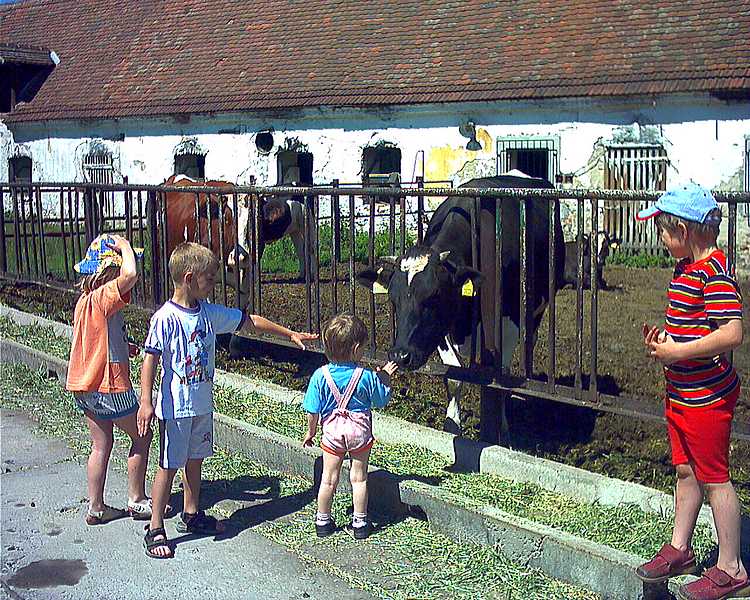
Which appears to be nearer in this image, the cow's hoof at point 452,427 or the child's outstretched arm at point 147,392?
the child's outstretched arm at point 147,392

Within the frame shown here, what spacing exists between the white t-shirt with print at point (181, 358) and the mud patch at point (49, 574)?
741mm

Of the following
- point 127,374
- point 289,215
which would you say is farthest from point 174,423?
point 289,215

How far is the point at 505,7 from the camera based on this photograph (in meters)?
19.7

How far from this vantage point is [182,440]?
4793 millimetres

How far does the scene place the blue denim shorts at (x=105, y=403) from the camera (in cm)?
509

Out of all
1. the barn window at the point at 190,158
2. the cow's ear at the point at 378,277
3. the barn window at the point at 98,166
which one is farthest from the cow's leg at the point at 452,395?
the barn window at the point at 98,166

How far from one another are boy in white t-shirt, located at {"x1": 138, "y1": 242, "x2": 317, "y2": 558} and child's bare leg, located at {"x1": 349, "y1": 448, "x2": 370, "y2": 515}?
0.67 metres

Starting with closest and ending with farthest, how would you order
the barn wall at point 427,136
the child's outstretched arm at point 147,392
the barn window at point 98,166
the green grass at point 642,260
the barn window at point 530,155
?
the child's outstretched arm at point 147,392 → the barn wall at point 427,136 → the green grass at point 642,260 → the barn window at point 530,155 → the barn window at point 98,166

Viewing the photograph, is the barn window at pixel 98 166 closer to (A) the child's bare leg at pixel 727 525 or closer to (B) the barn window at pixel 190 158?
(B) the barn window at pixel 190 158

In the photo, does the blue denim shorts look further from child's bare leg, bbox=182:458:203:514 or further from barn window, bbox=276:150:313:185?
barn window, bbox=276:150:313:185

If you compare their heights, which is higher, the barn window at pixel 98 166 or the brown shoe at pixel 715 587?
the barn window at pixel 98 166

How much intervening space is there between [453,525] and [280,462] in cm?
140

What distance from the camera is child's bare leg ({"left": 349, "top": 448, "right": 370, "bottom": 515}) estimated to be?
15.8 ft

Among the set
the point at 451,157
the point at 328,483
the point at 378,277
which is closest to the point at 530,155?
the point at 451,157
